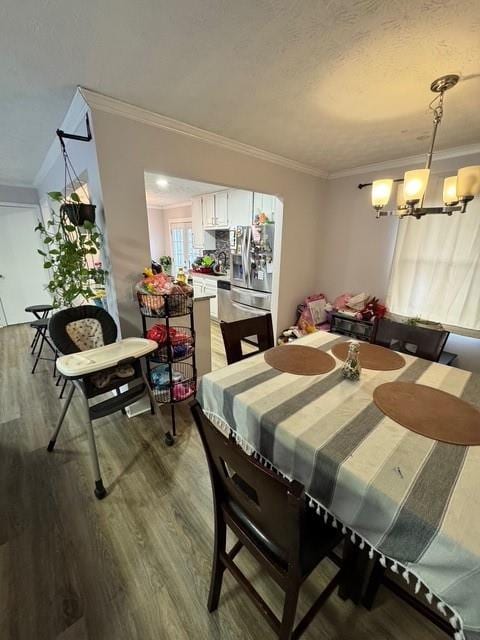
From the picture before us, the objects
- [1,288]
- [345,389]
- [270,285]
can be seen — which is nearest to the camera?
[345,389]

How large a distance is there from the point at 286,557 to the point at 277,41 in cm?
210

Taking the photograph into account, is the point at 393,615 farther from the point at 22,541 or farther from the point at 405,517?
the point at 22,541

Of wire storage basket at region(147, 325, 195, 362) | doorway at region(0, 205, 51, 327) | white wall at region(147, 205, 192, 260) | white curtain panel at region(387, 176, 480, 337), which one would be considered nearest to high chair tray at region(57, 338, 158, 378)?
wire storage basket at region(147, 325, 195, 362)

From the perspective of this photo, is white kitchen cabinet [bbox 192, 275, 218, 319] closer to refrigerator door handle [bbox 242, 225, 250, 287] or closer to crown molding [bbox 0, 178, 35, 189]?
refrigerator door handle [bbox 242, 225, 250, 287]

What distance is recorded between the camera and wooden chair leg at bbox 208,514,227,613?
3.39 feet

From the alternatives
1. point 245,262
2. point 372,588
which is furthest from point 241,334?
point 245,262

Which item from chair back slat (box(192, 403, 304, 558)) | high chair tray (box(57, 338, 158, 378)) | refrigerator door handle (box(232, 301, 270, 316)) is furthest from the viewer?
refrigerator door handle (box(232, 301, 270, 316))

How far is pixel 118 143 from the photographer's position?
1.79 meters

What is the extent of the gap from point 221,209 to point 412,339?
3.75 meters

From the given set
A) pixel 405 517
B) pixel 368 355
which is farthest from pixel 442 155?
pixel 405 517

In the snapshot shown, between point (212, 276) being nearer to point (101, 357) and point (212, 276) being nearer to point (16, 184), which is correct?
point (101, 357)

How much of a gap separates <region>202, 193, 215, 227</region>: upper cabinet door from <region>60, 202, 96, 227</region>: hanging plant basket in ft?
10.1

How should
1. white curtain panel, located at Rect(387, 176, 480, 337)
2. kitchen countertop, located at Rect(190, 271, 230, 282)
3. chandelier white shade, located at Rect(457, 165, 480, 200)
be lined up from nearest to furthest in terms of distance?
chandelier white shade, located at Rect(457, 165, 480, 200) → white curtain panel, located at Rect(387, 176, 480, 337) → kitchen countertop, located at Rect(190, 271, 230, 282)

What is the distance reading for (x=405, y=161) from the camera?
279 centimetres
